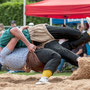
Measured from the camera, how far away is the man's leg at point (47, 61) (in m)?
6.54

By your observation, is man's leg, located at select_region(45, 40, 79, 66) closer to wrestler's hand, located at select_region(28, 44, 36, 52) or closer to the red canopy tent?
wrestler's hand, located at select_region(28, 44, 36, 52)

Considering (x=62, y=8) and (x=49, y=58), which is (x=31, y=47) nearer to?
(x=49, y=58)

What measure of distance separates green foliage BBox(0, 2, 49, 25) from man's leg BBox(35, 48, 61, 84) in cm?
1278

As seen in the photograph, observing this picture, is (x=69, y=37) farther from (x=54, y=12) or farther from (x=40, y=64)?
(x=54, y=12)

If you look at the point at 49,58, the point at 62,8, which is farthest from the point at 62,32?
the point at 62,8

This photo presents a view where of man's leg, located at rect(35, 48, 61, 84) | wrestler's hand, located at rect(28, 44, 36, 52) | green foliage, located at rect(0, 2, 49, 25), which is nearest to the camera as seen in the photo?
man's leg, located at rect(35, 48, 61, 84)

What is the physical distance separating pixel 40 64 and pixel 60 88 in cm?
119

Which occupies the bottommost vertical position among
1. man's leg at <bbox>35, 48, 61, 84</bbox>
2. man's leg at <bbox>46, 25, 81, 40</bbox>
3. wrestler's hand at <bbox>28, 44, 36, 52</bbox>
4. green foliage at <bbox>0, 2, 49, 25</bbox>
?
green foliage at <bbox>0, 2, 49, 25</bbox>

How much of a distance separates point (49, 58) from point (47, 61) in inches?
3.1

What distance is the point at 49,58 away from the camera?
22.0 ft

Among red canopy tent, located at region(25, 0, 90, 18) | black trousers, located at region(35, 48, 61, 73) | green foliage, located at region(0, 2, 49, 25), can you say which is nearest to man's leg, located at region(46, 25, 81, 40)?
black trousers, located at region(35, 48, 61, 73)

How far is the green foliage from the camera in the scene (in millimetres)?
19656

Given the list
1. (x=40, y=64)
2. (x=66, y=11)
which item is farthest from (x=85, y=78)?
(x=66, y=11)

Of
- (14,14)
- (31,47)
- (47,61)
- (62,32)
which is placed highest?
(62,32)
